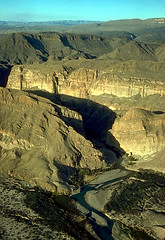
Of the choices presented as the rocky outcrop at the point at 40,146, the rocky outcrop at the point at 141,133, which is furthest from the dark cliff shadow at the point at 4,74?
the rocky outcrop at the point at 141,133

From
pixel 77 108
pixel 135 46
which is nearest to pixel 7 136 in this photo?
pixel 77 108

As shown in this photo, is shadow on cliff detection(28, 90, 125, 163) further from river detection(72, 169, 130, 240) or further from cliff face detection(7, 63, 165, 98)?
river detection(72, 169, 130, 240)

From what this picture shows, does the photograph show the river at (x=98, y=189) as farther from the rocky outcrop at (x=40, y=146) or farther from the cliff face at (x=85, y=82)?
the cliff face at (x=85, y=82)

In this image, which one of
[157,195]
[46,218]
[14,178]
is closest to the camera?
[46,218]

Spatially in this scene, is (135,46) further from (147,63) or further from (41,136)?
(41,136)

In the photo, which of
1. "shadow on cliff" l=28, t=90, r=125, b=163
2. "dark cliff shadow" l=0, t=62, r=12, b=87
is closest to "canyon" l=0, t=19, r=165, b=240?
"shadow on cliff" l=28, t=90, r=125, b=163
